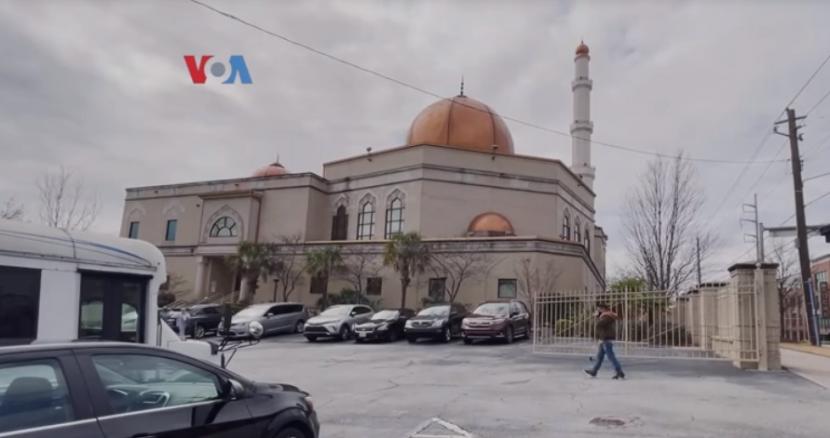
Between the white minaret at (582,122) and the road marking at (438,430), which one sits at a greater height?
the white minaret at (582,122)

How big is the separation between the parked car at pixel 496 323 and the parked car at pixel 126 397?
1488cm

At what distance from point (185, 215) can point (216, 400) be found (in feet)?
130

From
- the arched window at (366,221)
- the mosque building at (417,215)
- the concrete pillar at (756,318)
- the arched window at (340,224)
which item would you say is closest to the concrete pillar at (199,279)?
the mosque building at (417,215)

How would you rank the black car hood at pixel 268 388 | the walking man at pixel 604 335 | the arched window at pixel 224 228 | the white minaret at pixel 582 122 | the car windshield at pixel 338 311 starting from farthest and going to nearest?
the white minaret at pixel 582 122, the arched window at pixel 224 228, the car windshield at pixel 338 311, the walking man at pixel 604 335, the black car hood at pixel 268 388

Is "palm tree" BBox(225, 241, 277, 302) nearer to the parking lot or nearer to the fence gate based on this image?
the parking lot

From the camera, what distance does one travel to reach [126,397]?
3.78 m

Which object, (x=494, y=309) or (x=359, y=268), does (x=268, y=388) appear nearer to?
(x=494, y=309)

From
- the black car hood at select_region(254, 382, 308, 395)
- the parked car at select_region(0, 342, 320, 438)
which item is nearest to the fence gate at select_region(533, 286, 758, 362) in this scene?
the black car hood at select_region(254, 382, 308, 395)

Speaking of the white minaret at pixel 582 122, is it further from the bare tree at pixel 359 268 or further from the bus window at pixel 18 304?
the bus window at pixel 18 304

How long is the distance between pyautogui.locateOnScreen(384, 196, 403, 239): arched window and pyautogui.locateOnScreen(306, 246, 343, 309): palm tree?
13.1 ft

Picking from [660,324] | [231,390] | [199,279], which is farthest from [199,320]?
[231,390]

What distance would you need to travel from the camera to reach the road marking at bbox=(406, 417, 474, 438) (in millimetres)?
6961

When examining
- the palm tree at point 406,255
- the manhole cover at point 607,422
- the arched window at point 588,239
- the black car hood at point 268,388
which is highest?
the arched window at point 588,239

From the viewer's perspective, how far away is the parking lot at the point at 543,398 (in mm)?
7238
